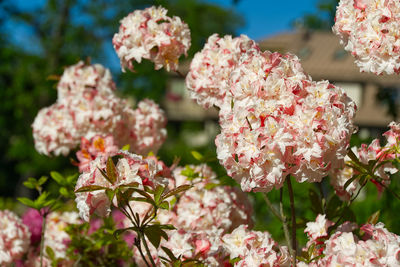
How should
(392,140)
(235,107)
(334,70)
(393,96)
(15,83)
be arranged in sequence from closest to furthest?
(235,107)
(392,140)
(393,96)
(15,83)
(334,70)

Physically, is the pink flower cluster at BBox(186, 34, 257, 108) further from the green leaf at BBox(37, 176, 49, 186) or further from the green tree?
the green tree

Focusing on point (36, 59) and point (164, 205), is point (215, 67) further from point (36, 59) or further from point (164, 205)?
point (36, 59)

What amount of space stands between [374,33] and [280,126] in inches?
20.7

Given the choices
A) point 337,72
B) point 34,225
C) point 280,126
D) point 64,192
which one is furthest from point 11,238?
point 337,72

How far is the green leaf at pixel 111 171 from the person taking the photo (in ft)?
4.78

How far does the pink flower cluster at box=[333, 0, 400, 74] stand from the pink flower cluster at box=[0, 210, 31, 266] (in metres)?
1.69

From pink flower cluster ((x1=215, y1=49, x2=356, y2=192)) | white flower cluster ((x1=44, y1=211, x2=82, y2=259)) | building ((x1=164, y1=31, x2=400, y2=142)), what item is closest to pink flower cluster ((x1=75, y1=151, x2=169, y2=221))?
pink flower cluster ((x1=215, y1=49, x2=356, y2=192))

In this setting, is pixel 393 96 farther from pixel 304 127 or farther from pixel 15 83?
pixel 15 83

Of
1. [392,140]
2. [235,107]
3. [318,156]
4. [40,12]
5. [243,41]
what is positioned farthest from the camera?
[40,12]

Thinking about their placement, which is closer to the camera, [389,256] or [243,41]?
[389,256]

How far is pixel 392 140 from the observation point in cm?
185

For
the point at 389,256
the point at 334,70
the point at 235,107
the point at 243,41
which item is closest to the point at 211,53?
the point at 243,41

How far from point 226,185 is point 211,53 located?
689 mm

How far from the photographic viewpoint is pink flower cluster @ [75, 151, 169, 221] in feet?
4.95
